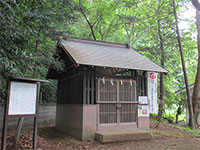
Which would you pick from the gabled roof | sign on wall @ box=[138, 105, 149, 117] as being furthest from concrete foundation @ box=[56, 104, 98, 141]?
sign on wall @ box=[138, 105, 149, 117]

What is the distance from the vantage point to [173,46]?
1383 cm

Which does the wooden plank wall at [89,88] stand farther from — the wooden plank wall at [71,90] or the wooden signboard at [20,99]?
the wooden signboard at [20,99]

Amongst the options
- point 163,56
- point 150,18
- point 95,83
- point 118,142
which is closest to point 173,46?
point 163,56

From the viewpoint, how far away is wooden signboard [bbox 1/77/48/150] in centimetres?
523

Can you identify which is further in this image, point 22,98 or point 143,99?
point 143,99

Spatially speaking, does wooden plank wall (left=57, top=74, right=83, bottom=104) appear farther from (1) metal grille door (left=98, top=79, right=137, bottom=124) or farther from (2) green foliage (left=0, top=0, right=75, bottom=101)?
(2) green foliage (left=0, top=0, right=75, bottom=101)

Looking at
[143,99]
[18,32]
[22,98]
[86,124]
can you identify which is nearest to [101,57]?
[143,99]

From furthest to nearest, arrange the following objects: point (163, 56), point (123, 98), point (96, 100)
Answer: point (163, 56)
point (123, 98)
point (96, 100)

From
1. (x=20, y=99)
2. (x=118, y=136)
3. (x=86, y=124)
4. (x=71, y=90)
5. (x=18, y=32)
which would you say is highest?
(x=18, y=32)

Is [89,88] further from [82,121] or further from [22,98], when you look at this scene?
[22,98]

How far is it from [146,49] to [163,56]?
175cm

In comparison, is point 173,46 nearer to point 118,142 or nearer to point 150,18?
point 150,18

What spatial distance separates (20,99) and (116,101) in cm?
433

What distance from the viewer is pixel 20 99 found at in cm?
551
